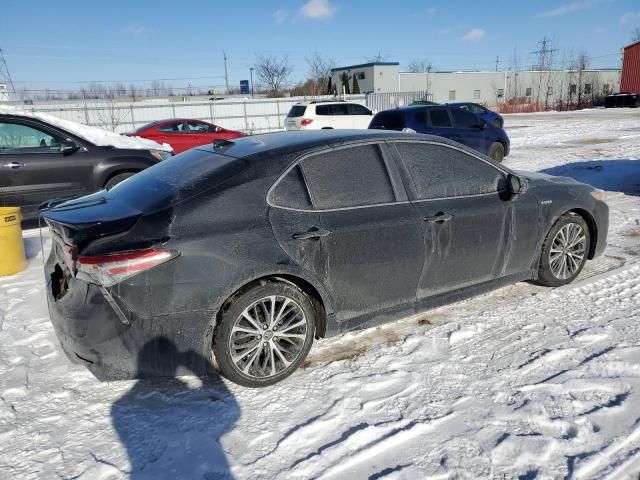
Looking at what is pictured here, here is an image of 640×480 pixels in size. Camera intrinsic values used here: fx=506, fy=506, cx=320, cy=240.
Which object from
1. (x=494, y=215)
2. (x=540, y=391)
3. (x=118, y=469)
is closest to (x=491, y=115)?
(x=494, y=215)

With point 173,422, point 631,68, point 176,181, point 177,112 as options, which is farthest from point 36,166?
point 631,68

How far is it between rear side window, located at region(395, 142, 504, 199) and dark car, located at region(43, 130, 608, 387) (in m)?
0.01

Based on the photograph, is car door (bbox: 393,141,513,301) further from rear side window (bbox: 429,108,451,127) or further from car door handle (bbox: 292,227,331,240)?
rear side window (bbox: 429,108,451,127)

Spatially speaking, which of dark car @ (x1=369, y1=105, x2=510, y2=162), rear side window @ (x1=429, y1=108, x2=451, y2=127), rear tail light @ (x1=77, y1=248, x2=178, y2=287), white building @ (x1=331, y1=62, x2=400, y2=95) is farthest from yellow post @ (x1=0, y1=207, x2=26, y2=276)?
white building @ (x1=331, y1=62, x2=400, y2=95)

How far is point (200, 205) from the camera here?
10.1ft

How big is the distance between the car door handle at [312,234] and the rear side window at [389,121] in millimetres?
8641

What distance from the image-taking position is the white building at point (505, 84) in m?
58.3

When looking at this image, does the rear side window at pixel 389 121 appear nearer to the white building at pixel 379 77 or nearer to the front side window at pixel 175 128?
the front side window at pixel 175 128

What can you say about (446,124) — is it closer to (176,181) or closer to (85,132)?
(85,132)

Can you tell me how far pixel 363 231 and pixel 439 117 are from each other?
919 centimetres

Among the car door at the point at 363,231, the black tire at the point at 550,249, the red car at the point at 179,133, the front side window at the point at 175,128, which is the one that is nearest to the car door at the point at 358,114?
the red car at the point at 179,133

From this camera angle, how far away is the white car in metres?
18.3

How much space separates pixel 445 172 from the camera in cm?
401

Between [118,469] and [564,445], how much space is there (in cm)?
232
